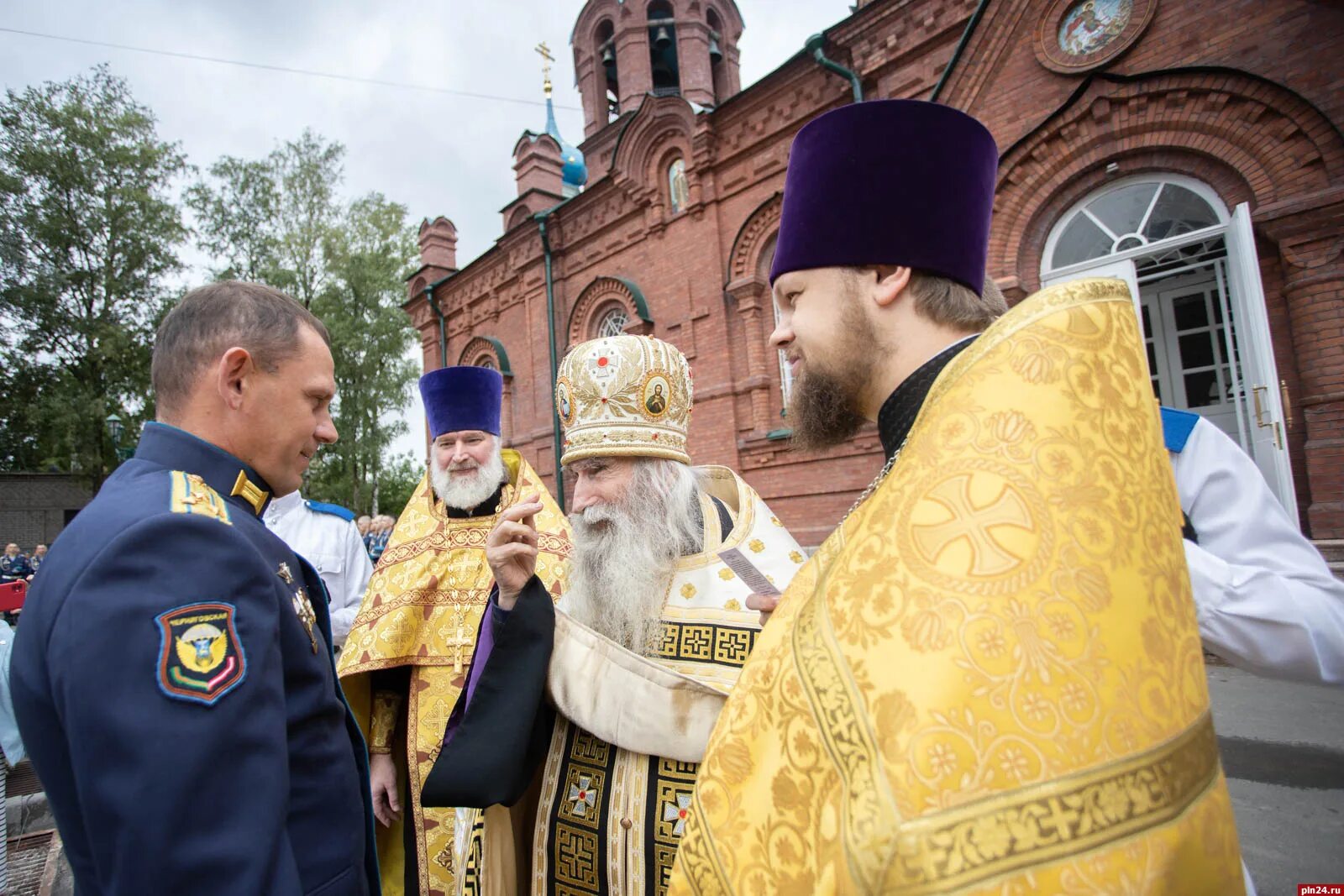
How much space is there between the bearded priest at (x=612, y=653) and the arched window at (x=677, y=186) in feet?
31.8

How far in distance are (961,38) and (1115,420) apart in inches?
312

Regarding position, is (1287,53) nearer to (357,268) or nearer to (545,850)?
(545,850)

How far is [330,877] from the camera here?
137cm

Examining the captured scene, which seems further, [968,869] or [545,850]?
[545,850]

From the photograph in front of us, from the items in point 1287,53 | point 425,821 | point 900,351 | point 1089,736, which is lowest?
point 425,821

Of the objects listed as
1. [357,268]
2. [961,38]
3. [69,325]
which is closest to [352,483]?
[357,268]

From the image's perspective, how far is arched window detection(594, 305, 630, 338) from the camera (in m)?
12.7

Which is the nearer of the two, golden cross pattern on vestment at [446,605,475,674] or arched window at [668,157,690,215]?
golden cross pattern on vestment at [446,605,475,674]

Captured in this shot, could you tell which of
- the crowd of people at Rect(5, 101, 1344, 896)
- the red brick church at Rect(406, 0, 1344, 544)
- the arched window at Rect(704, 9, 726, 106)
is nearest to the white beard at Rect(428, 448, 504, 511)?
the crowd of people at Rect(5, 101, 1344, 896)

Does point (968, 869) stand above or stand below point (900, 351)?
below

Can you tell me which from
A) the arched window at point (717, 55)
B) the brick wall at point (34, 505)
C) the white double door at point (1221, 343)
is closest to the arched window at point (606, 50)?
the arched window at point (717, 55)

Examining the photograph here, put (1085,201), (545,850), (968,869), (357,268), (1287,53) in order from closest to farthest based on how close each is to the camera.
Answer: (968,869), (545,850), (1287,53), (1085,201), (357,268)

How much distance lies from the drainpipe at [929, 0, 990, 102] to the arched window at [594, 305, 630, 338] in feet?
21.0

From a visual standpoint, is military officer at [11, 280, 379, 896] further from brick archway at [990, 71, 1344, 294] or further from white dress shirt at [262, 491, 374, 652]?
brick archway at [990, 71, 1344, 294]
